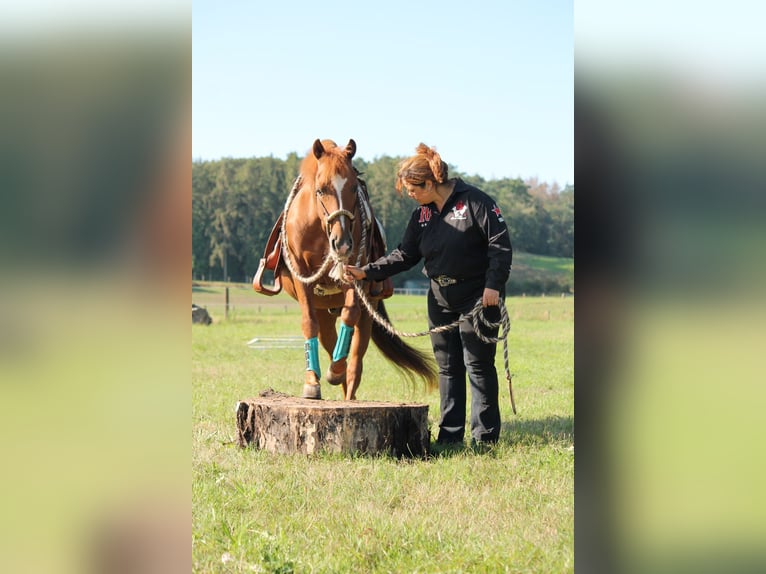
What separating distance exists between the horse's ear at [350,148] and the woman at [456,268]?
46cm

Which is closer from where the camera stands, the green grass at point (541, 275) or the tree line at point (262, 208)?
the green grass at point (541, 275)

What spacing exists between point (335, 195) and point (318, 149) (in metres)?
0.37

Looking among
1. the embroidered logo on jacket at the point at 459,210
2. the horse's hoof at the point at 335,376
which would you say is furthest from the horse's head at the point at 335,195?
the horse's hoof at the point at 335,376

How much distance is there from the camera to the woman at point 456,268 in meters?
5.57

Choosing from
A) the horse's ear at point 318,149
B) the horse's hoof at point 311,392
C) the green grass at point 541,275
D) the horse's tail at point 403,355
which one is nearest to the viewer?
the horse's ear at point 318,149

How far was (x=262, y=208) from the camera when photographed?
61.7 m

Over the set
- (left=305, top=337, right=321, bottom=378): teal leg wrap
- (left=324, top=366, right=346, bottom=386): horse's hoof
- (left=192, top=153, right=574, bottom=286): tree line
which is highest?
(left=192, top=153, right=574, bottom=286): tree line

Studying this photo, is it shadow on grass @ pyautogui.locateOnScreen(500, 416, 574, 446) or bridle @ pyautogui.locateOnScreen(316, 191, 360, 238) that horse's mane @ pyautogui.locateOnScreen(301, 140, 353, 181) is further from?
shadow on grass @ pyautogui.locateOnScreen(500, 416, 574, 446)

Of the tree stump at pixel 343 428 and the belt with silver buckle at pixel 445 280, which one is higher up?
the belt with silver buckle at pixel 445 280

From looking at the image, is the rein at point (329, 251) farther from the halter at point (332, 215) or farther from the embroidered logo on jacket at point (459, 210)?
the embroidered logo on jacket at point (459, 210)

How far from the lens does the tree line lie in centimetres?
5484

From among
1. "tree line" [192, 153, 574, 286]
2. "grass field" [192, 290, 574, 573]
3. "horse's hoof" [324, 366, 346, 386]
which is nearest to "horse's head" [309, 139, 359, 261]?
"horse's hoof" [324, 366, 346, 386]

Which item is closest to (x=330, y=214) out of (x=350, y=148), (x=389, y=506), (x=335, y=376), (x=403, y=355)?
(x=350, y=148)
